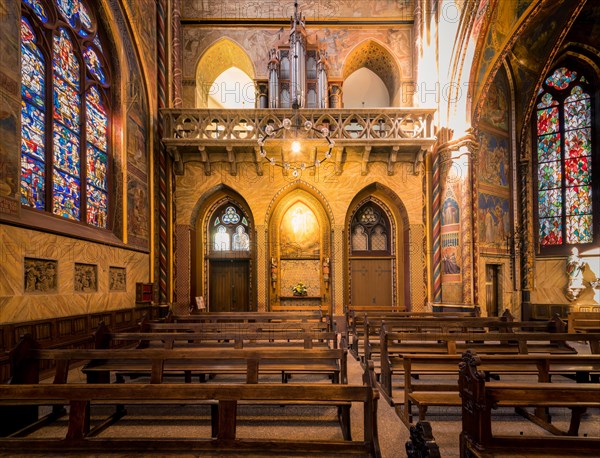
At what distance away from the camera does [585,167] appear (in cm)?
1620

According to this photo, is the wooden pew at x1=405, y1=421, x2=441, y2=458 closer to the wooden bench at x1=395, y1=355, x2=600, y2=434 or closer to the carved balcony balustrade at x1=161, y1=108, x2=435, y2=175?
the wooden bench at x1=395, y1=355, x2=600, y2=434

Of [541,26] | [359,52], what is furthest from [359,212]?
[541,26]

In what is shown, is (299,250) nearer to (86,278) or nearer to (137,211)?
(137,211)

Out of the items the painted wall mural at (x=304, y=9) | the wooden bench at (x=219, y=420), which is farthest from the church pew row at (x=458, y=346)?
the painted wall mural at (x=304, y=9)

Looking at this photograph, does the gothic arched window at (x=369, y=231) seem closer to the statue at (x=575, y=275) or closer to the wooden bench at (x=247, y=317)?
the wooden bench at (x=247, y=317)

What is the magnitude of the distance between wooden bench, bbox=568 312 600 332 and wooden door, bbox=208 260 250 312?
10.3 meters

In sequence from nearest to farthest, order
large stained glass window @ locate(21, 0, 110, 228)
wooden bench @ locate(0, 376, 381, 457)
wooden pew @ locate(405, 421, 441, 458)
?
wooden pew @ locate(405, 421, 441, 458) → wooden bench @ locate(0, 376, 381, 457) → large stained glass window @ locate(21, 0, 110, 228)

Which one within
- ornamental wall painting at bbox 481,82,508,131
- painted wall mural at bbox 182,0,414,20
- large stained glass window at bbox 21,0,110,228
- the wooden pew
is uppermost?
painted wall mural at bbox 182,0,414,20

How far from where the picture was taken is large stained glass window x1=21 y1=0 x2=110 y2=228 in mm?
7832

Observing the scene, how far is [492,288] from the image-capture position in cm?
1605

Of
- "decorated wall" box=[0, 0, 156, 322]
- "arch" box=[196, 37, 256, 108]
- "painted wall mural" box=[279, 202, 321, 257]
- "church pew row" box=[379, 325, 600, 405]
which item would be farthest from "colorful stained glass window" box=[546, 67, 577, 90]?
"decorated wall" box=[0, 0, 156, 322]

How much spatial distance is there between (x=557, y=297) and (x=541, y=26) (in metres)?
10.2

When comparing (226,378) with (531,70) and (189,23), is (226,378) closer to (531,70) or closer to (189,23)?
(189,23)

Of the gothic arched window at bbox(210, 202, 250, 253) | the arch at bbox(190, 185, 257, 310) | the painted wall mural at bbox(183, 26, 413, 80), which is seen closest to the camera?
the arch at bbox(190, 185, 257, 310)
